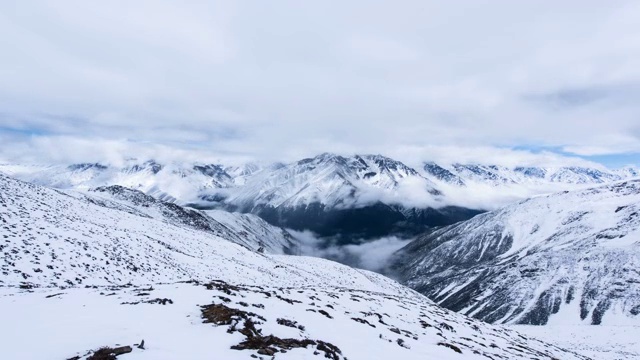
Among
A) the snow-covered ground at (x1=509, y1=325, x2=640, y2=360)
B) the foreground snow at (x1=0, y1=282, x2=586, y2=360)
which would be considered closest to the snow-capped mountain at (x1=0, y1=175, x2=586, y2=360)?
the foreground snow at (x1=0, y1=282, x2=586, y2=360)

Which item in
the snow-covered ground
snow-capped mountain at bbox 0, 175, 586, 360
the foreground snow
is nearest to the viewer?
the foreground snow

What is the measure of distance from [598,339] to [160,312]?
7808cm

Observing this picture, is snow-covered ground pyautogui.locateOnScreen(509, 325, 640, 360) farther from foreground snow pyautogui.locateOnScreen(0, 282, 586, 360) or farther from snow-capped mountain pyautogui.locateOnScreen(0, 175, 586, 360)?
foreground snow pyautogui.locateOnScreen(0, 282, 586, 360)

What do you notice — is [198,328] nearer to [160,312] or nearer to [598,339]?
[160,312]

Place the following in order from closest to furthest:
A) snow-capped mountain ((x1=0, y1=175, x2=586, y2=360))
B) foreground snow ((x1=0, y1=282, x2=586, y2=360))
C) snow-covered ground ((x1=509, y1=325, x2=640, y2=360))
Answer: foreground snow ((x1=0, y1=282, x2=586, y2=360))
snow-capped mountain ((x1=0, y1=175, x2=586, y2=360))
snow-covered ground ((x1=509, y1=325, x2=640, y2=360))

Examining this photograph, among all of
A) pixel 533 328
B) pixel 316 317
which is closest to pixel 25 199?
pixel 316 317

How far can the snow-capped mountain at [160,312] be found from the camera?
535 inches

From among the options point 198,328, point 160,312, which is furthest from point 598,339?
point 160,312

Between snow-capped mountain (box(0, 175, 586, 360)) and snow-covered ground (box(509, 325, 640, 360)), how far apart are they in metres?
28.7

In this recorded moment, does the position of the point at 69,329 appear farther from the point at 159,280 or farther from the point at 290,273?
the point at 290,273

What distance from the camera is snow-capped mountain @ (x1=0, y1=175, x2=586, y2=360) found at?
13586mm

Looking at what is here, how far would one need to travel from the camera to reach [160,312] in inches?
683

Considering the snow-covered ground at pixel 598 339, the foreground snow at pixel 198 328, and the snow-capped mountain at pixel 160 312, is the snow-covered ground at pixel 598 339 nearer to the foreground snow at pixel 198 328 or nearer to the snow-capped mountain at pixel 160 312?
the snow-capped mountain at pixel 160 312

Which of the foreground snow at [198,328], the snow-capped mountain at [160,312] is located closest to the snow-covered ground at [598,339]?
the snow-capped mountain at [160,312]
